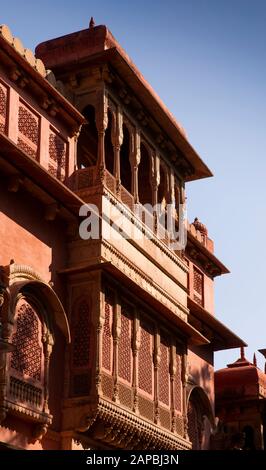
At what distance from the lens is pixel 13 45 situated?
15.3m

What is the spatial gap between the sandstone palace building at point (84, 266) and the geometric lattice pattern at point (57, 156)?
1.0 inches

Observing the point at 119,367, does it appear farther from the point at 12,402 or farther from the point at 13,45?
the point at 13,45

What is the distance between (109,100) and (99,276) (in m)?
3.55

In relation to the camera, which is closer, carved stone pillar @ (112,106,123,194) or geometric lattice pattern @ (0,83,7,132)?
geometric lattice pattern @ (0,83,7,132)

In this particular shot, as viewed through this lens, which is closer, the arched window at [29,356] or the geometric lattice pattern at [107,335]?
the arched window at [29,356]

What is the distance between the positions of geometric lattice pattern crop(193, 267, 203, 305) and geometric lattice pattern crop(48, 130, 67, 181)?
7.01 m

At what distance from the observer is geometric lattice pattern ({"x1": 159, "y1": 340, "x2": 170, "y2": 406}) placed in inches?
696

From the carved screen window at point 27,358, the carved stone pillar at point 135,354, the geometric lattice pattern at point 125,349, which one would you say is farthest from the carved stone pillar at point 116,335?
the carved screen window at point 27,358

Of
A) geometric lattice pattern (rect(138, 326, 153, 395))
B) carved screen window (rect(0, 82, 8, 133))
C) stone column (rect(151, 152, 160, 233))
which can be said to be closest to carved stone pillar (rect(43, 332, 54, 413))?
geometric lattice pattern (rect(138, 326, 153, 395))

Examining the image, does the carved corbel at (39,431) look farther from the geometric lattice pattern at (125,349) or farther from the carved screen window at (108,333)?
the geometric lattice pattern at (125,349)

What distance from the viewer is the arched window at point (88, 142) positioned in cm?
1862

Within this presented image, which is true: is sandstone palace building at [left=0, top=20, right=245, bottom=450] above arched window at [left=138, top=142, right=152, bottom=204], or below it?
below

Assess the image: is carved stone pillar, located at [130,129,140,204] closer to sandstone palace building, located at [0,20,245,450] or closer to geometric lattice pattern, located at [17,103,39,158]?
sandstone palace building, located at [0,20,245,450]

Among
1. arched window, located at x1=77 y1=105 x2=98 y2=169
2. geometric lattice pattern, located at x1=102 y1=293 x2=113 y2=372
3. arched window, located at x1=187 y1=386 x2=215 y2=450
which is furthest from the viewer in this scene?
arched window, located at x1=187 y1=386 x2=215 y2=450
